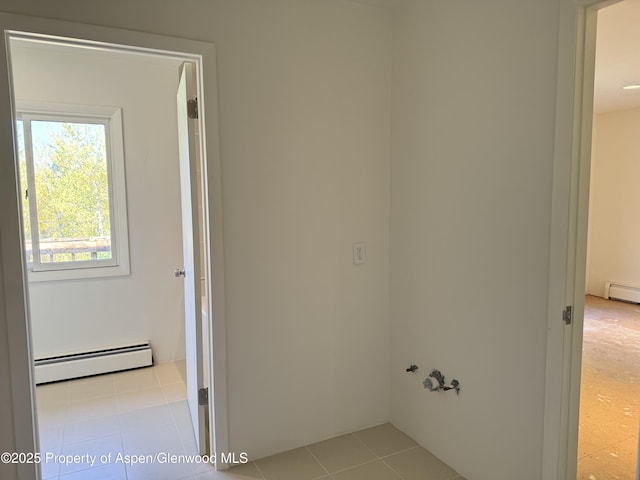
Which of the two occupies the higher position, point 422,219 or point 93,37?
point 93,37

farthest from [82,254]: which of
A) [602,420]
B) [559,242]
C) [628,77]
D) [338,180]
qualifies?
[628,77]

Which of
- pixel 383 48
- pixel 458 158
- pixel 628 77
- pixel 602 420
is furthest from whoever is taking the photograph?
pixel 628 77

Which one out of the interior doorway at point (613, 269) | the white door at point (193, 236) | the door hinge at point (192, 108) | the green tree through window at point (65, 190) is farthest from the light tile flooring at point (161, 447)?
the door hinge at point (192, 108)

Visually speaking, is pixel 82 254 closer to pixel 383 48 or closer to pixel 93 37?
pixel 93 37

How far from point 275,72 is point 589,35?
4.37 ft

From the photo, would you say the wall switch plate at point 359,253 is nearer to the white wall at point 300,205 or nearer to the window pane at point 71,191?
the white wall at point 300,205

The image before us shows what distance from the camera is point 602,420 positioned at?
2559 millimetres

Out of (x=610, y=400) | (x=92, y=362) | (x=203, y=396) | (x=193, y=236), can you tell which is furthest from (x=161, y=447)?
(x=610, y=400)

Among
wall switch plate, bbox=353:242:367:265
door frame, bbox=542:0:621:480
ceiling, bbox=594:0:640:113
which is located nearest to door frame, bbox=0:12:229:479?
wall switch plate, bbox=353:242:367:265

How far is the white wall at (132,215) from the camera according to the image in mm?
3262

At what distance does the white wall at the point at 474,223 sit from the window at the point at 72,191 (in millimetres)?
2333

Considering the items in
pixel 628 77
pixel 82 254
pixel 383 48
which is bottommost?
pixel 82 254

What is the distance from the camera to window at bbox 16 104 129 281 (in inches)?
128

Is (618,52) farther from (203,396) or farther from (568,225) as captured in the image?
(203,396)
